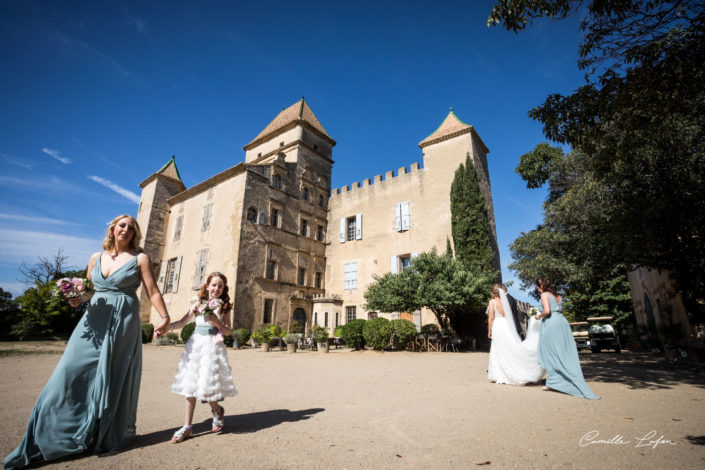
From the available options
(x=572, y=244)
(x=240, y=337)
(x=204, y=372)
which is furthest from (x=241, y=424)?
(x=572, y=244)

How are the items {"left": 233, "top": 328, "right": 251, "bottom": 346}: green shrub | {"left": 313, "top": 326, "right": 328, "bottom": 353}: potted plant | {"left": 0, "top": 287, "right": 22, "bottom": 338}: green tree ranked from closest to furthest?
{"left": 313, "top": 326, "right": 328, "bottom": 353}: potted plant → {"left": 233, "top": 328, "right": 251, "bottom": 346}: green shrub → {"left": 0, "top": 287, "right": 22, "bottom": 338}: green tree

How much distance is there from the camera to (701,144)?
7.49m

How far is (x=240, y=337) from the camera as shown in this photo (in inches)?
709

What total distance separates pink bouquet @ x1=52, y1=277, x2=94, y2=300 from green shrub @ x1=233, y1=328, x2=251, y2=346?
16084mm

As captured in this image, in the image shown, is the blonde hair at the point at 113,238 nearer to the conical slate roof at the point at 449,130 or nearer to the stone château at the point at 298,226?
the stone château at the point at 298,226

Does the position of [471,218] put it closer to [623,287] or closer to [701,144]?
[701,144]

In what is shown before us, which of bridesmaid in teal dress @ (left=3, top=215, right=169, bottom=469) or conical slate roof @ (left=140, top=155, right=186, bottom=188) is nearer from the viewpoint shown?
bridesmaid in teal dress @ (left=3, top=215, right=169, bottom=469)

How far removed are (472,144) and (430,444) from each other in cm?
2148

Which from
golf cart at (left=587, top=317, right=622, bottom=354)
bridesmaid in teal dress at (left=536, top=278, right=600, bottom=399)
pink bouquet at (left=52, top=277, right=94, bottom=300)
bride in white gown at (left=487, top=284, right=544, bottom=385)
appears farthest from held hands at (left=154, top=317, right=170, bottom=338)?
golf cart at (left=587, top=317, right=622, bottom=354)

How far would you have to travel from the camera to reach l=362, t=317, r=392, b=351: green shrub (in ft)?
48.5

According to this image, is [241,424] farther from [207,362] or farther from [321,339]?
[321,339]

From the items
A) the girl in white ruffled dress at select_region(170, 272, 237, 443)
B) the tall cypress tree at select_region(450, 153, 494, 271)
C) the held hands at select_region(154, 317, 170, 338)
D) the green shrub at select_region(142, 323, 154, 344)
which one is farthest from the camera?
the green shrub at select_region(142, 323, 154, 344)

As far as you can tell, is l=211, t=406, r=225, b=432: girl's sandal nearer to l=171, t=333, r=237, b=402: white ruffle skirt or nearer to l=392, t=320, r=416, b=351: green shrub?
l=171, t=333, r=237, b=402: white ruffle skirt

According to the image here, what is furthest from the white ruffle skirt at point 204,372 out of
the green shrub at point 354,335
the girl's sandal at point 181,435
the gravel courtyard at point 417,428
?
the green shrub at point 354,335
